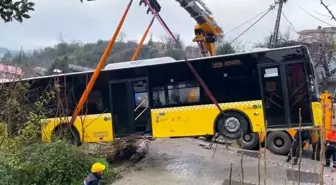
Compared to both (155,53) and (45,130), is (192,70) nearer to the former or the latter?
(45,130)

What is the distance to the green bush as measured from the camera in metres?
10.6

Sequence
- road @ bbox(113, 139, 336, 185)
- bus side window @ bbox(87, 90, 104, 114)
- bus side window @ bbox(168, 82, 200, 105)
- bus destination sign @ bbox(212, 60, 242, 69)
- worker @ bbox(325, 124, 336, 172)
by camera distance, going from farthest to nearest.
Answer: worker @ bbox(325, 124, 336, 172)
bus side window @ bbox(87, 90, 104, 114)
bus side window @ bbox(168, 82, 200, 105)
bus destination sign @ bbox(212, 60, 242, 69)
road @ bbox(113, 139, 336, 185)

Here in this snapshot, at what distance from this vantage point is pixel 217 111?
1262 cm

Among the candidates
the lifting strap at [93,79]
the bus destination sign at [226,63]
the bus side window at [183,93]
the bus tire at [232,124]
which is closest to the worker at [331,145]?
the bus tire at [232,124]

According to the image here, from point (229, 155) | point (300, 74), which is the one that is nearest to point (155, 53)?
point (229, 155)

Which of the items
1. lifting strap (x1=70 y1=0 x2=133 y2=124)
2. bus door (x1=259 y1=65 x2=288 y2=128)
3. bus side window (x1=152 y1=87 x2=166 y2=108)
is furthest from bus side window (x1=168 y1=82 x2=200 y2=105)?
lifting strap (x1=70 y1=0 x2=133 y2=124)

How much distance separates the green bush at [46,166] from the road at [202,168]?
1.16 metres

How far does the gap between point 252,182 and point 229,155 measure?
3.58m

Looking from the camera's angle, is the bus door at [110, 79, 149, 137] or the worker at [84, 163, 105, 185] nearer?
the worker at [84, 163, 105, 185]

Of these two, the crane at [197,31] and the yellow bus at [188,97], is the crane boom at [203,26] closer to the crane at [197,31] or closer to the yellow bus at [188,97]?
the crane at [197,31]

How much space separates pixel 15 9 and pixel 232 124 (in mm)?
8506

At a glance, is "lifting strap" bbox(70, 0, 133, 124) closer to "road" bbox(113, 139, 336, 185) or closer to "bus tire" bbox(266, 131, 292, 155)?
"road" bbox(113, 139, 336, 185)

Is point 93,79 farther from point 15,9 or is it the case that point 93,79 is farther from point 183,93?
point 15,9

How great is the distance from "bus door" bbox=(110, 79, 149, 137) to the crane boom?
2.91m
